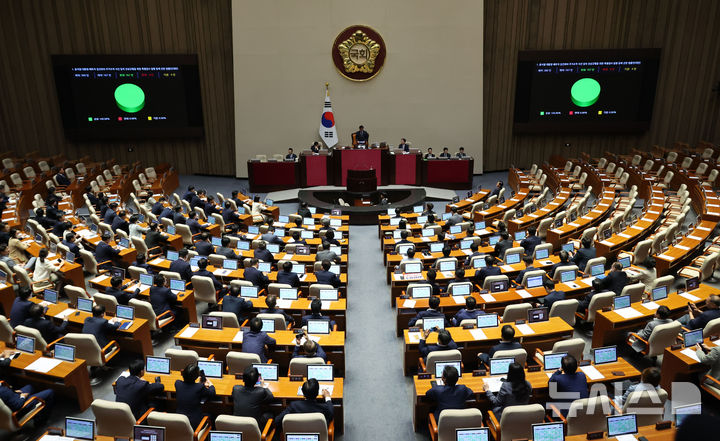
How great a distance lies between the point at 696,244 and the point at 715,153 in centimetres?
1106

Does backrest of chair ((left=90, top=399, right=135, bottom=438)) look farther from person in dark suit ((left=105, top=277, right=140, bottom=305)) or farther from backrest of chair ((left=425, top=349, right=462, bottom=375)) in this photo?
backrest of chair ((left=425, top=349, right=462, bottom=375))

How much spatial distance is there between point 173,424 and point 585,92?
67.1ft

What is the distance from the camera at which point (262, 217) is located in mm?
14797

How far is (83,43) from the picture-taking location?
2025cm

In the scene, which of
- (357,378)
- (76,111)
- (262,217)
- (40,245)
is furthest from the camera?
(76,111)

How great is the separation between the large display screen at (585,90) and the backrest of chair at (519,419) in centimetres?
1762

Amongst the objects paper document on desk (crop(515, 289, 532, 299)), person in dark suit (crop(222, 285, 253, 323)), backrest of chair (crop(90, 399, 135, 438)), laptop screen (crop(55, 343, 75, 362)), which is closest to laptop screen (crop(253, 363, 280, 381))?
backrest of chair (crop(90, 399, 135, 438))

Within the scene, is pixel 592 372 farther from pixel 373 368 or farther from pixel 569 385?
pixel 373 368

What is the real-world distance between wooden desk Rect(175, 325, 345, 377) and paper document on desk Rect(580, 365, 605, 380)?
315 centimetres

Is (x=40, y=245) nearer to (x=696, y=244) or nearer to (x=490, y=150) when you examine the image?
(x=696, y=244)

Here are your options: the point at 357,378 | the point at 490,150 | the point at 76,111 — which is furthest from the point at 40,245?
the point at 490,150

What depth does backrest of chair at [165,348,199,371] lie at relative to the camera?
6387 millimetres

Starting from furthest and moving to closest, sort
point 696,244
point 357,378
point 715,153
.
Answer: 1. point 715,153
2. point 696,244
3. point 357,378

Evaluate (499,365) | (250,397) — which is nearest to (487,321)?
(499,365)
